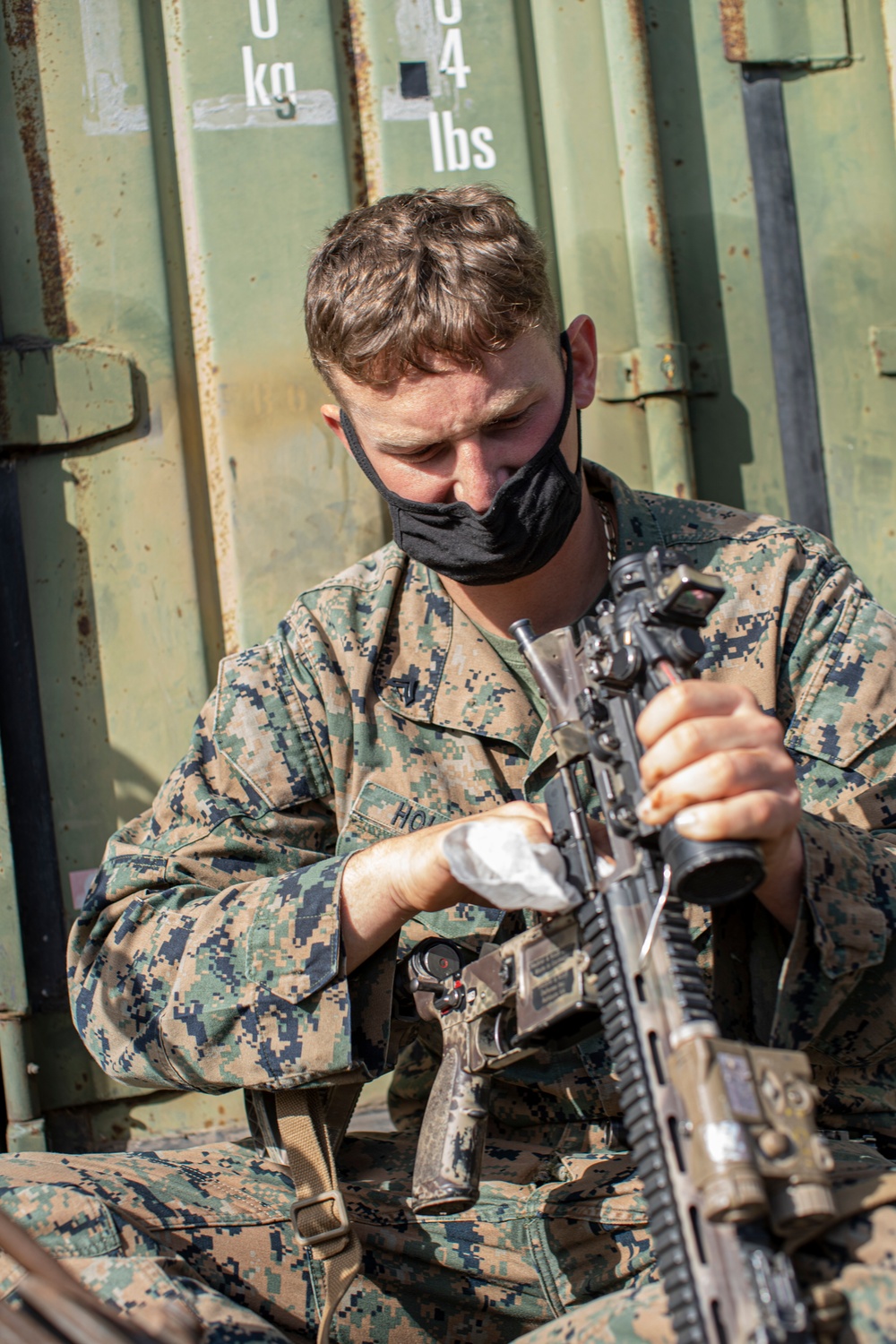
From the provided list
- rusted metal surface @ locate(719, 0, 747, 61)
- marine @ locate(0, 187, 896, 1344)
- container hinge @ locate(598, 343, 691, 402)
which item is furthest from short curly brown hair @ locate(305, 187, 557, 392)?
rusted metal surface @ locate(719, 0, 747, 61)

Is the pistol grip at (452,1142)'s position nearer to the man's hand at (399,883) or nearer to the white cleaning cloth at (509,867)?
the man's hand at (399,883)

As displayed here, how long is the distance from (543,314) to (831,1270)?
138 centimetres

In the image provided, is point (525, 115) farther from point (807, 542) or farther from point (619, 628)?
point (619, 628)

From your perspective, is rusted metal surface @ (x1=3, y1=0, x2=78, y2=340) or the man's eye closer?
the man's eye

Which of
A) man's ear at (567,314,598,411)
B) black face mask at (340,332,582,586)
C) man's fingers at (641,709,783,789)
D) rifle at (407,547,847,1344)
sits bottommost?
rifle at (407,547,847,1344)

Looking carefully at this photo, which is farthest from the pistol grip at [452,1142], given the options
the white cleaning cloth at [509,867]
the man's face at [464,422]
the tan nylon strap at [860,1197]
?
the man's face at [464,422]

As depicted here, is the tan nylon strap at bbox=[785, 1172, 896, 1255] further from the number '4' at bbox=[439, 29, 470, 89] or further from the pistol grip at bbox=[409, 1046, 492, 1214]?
the number '4' at bbox=[439, 29, 470, 89]

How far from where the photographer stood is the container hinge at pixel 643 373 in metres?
2.52

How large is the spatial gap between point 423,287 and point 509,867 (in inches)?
36.0

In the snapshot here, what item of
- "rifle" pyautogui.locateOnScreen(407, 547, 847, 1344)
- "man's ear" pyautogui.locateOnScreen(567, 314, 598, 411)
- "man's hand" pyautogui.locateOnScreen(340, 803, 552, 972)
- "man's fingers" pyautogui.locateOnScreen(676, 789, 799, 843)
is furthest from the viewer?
"man's ear" pyautogui.locateOnScreen(567, 314, 598, 411)

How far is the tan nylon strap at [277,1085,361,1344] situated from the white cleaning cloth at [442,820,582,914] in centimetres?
52

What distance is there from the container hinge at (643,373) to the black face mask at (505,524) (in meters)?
0.71

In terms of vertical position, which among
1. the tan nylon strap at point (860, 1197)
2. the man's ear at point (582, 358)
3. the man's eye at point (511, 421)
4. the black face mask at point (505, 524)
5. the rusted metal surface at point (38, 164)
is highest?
the rusted metal surface at point (38, 164)

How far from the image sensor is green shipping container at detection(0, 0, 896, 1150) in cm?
236
